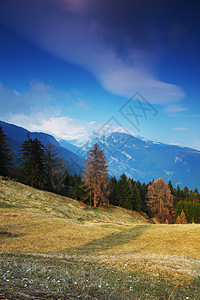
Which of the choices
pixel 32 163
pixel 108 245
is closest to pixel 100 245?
pixel 108 245

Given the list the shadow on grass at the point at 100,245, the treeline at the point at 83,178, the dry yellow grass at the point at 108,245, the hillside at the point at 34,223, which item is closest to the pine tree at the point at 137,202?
the treeline at the point at 83,178

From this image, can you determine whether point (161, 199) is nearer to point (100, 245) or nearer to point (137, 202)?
point (137, 202)

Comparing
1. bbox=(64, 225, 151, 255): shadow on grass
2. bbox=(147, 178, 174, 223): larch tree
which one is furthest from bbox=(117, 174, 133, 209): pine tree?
bbox=(64, 225, 151, 255): shadow on grass

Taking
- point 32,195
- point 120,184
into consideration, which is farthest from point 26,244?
point 120,184

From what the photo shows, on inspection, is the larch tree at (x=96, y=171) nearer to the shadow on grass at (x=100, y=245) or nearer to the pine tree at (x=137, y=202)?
the shadow on grass at (x=100, y=245)

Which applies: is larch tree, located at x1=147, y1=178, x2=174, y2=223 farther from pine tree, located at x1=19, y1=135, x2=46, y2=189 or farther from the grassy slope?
pine tree, located at x1=19, y1=135, x2=46, y2=189

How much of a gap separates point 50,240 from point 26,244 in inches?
100

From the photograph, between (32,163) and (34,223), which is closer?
(34,223)

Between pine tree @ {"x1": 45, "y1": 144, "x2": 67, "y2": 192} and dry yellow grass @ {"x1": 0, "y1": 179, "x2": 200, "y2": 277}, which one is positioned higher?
pine tree @ {"x1": 45, "y1": 144, "x2": 67, "y2": 192}

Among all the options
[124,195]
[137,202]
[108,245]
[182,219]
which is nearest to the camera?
[108,245]

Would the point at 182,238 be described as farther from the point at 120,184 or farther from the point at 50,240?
the point at 120,184

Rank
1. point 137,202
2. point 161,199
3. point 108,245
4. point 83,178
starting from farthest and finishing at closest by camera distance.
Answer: point 137,202
point 161,199
point 83,178
point 108,245

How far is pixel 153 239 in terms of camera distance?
63.1ft

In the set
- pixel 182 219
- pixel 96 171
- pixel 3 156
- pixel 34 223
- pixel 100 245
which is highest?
pixel 96 171
